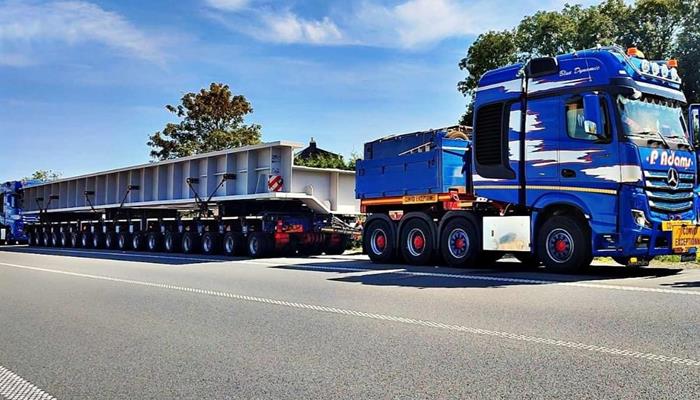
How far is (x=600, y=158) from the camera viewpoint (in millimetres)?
11227

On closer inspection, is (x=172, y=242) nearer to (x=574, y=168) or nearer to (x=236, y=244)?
(x=236, y=244)

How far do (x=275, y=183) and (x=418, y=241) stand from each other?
6.61m

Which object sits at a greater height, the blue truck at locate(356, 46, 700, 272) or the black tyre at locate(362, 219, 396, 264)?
the blue truck at locate(356, 46, 700, 272)

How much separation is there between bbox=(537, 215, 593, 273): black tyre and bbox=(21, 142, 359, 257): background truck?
10.1 meters

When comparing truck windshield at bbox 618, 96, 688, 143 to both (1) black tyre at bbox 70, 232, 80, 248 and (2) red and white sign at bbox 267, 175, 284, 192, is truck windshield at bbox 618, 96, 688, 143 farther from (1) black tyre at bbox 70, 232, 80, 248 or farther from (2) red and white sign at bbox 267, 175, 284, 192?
(1) black tyre at bbox 70, 232, 80, 248

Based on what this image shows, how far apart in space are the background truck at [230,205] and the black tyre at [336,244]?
0.12 ft

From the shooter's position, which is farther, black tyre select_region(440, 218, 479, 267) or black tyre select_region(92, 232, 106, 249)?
black tyre select_region(92, 232, 106, 249)

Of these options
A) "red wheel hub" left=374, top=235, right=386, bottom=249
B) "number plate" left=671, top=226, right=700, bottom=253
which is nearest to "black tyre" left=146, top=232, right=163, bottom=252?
"red wheel hub" left=374, top=235, right=386, bottom=249

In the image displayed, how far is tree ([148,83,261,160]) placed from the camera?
45.4m

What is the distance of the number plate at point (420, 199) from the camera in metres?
14.8

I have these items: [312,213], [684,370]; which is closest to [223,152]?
[312,213]

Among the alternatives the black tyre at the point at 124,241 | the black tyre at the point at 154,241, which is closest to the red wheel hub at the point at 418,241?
the black tyre at the point at 154,241

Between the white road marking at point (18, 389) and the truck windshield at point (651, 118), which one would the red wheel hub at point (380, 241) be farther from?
the white road marking at point (18, 389)

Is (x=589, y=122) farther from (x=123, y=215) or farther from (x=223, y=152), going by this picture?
(x=123, y=215)
